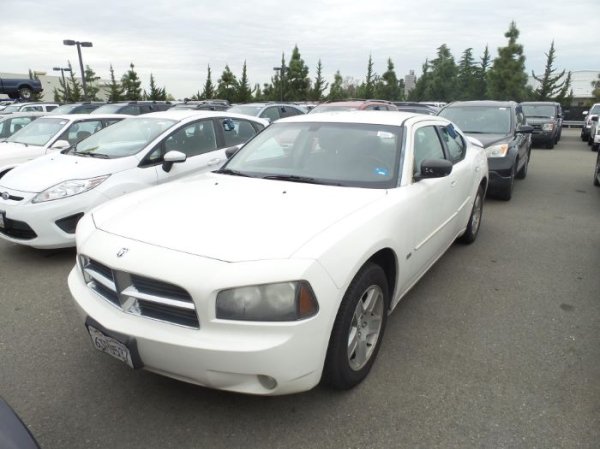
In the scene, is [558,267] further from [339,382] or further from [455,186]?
[339,382]

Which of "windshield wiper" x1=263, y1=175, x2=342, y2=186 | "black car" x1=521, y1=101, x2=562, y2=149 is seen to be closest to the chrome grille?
"windshield wiper" x1=263, y1=175, x2=342, y2=186

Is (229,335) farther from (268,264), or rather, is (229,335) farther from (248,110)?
(248,110)

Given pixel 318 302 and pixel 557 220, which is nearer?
pixel 318 302

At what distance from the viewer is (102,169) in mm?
4973

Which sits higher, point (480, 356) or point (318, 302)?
point (318, 302)

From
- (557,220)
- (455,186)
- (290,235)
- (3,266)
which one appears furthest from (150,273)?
(557,220)

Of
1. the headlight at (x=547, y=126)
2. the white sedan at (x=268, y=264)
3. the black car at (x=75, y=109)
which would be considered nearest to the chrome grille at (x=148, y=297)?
the white sedan at (x=268, y=264)

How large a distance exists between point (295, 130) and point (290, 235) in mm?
1743

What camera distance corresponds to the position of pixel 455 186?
408cm

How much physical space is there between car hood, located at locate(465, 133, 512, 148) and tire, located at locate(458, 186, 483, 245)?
2.42 m

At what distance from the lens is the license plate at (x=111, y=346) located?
7.22 feet

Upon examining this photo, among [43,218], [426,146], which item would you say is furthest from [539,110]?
[43,218]

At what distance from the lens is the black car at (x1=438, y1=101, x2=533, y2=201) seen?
23.9ft

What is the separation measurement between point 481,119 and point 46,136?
7866 millimetres
